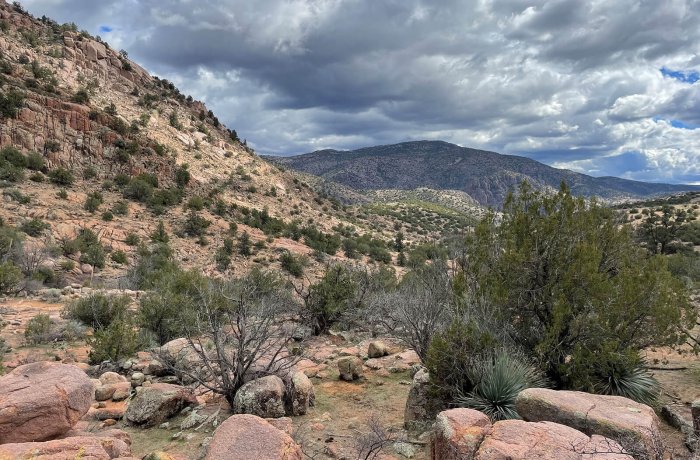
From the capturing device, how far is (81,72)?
4328cm

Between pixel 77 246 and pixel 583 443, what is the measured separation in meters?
27.4

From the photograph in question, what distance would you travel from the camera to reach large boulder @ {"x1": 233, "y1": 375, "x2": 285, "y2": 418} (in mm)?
7156

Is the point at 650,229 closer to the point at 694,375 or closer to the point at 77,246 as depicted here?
the point at 694,375

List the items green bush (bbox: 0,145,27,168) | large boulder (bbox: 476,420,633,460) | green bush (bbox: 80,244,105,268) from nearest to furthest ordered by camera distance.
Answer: large boulder (bbox: 476,420,633,460) < green bush (bbox: 80,244,105,268) < green bush (bbox: 0,145,27,168)

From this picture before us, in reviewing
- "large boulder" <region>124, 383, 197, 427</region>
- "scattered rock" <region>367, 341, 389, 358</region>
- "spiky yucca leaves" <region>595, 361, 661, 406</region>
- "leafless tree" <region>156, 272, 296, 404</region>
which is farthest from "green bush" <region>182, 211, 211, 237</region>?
"spiky yucca leaves" <region>595, 361, 661, 406</region>

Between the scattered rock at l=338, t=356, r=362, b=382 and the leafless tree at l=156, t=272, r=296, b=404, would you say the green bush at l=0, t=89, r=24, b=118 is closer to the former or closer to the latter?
the leafless tree at l=156, t=272, r=296, b=404

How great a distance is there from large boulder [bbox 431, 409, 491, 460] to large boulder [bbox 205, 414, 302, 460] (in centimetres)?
160

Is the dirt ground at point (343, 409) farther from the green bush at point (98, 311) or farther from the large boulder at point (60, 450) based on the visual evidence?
the large boulder at point (60, 450)

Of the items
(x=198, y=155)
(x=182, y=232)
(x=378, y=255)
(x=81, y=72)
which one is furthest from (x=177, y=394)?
(x=81, y=72)

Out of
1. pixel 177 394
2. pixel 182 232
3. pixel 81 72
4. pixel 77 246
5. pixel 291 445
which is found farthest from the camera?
pixel 81 72

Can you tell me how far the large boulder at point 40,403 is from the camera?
16.6 ft

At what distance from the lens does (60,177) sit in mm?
32188

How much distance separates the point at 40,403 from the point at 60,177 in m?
32.8

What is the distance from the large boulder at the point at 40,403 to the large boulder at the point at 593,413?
579 centimetres
